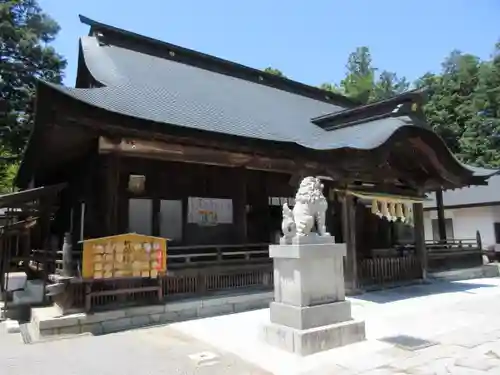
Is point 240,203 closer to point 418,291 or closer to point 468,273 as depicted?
point 418,291

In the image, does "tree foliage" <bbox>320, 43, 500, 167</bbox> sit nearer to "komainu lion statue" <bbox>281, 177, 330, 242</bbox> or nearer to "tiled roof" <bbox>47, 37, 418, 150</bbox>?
"tiled roof" <bbox>47, 37, 418, 150</bbox>

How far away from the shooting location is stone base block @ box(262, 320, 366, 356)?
5.96 m

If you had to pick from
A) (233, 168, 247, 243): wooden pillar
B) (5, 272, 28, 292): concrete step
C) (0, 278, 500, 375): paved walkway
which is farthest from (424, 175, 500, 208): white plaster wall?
(5, 272, 28, 292): concrete step

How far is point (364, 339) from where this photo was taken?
662 cm

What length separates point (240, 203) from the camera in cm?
1218

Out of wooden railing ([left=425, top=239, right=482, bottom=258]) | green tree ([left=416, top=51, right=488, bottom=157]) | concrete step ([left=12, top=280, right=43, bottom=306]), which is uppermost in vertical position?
green tree ([left=416, top=51, right=488, bottom=157])

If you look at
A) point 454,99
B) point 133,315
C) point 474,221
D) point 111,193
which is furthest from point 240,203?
point 454,99

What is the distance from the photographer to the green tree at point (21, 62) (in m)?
24.7

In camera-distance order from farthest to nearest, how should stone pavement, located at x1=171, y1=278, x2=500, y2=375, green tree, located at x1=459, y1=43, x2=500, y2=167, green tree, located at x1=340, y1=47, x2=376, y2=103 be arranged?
green tree, located at x1=340, y1=47, x2=376, y2=103
green tree, located at x1=459, y1=43, x2=500, y2=167
stone pavement, located at x1=171, y1=278, x2=500, y2=375

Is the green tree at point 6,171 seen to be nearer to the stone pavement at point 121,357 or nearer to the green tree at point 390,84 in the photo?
the stone pavement at point 121,357

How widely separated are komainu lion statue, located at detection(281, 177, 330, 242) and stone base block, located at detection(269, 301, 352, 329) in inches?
46.9

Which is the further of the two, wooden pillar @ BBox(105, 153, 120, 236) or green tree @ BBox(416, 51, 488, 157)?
green tree @ BBox(416, 51, 488, 157)

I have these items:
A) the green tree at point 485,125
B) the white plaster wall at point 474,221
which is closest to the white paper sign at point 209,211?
the white plaster wall at point 474,221

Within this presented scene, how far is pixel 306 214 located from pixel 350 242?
5.39m
